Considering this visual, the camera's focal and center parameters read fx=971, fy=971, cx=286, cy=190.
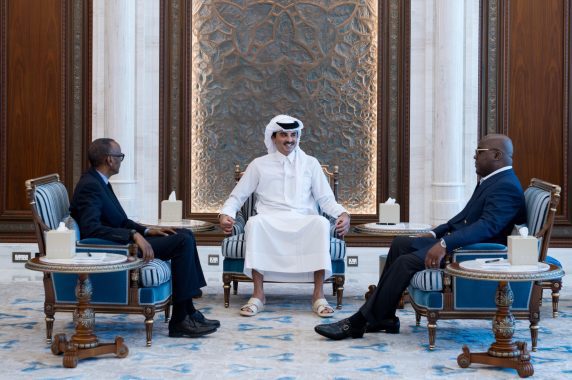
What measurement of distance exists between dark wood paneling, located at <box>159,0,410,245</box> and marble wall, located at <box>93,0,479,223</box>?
0.07 meters

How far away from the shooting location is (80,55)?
8.57 metres

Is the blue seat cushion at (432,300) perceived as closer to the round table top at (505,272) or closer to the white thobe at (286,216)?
the round table top at (505,272)

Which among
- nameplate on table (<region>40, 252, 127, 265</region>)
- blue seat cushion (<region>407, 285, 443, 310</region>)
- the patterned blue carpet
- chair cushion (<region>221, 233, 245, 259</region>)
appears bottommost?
the patterned blue carpet

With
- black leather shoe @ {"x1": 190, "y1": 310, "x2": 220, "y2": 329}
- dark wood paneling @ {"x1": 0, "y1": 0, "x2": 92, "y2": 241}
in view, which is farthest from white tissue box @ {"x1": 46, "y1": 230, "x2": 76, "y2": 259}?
dark wood paneling @ {"x1": 0, "y1": 0, "x2": 92, "y2": 241}

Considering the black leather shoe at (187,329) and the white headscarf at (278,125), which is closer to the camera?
the black leather shoe at (187,329)

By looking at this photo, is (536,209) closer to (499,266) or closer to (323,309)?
(499,266)

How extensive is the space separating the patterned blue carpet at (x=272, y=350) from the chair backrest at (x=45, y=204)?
661 mm

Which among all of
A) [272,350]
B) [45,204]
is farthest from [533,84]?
[45,204]

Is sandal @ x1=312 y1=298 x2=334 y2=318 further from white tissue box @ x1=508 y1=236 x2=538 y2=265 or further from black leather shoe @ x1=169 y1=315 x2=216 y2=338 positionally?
white tissue box @ x1=508 y1=236 x2=538 y2=265

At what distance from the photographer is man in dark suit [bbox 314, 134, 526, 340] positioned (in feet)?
18.6

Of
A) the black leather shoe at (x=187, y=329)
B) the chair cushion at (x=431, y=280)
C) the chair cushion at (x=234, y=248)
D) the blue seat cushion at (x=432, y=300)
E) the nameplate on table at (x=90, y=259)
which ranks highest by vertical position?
the nameplate on table at (x=90, y=259)

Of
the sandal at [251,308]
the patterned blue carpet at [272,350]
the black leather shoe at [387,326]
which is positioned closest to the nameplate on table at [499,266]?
the patterned blue carpet at [272,350]

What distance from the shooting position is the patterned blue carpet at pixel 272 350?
5.00 m

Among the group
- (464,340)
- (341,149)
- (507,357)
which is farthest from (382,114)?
(507,357)
